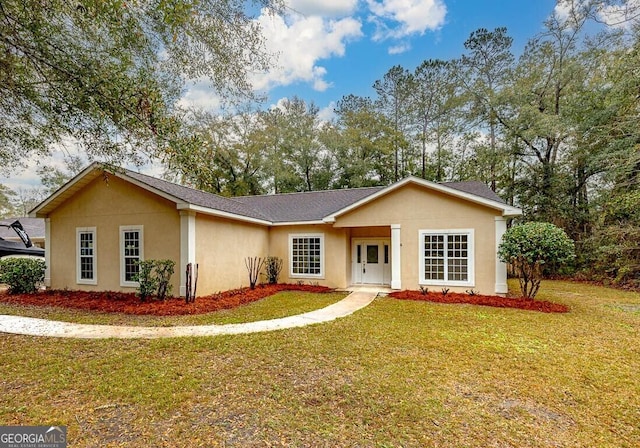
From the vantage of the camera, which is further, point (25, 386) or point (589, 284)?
point (589, 284)

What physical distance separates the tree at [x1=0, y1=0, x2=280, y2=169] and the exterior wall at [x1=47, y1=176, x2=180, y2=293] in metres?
3.86

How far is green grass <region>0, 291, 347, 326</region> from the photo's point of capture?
7.25 m

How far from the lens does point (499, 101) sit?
18781mm

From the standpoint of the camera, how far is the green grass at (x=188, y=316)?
725 cm

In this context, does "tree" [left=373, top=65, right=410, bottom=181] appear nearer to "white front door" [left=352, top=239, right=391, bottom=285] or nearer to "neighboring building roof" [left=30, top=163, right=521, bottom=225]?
"neighboring building roof" [left=30, top=163, right=521, bottom=225]

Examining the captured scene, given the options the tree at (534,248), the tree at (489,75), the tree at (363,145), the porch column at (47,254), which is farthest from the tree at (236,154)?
the tree at (534,248)

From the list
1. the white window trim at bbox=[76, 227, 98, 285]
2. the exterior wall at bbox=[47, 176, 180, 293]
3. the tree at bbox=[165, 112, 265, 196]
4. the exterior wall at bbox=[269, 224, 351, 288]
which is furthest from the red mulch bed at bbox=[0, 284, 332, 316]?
the tree at bbox=[165, 112, 265, 196]

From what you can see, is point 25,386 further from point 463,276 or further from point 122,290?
point 463,276

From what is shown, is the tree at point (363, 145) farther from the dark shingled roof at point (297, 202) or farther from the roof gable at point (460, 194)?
the roof gable at point (460, 194)

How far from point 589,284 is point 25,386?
64.2 feet

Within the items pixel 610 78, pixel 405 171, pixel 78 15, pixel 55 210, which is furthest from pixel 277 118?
pixel 78 15

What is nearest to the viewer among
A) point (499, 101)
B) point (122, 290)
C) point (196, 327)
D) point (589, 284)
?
point (196, 327)

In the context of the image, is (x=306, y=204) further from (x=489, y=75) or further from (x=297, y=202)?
(x=489, y=75)

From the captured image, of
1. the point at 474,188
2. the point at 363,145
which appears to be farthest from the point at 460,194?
the point at 363,145
